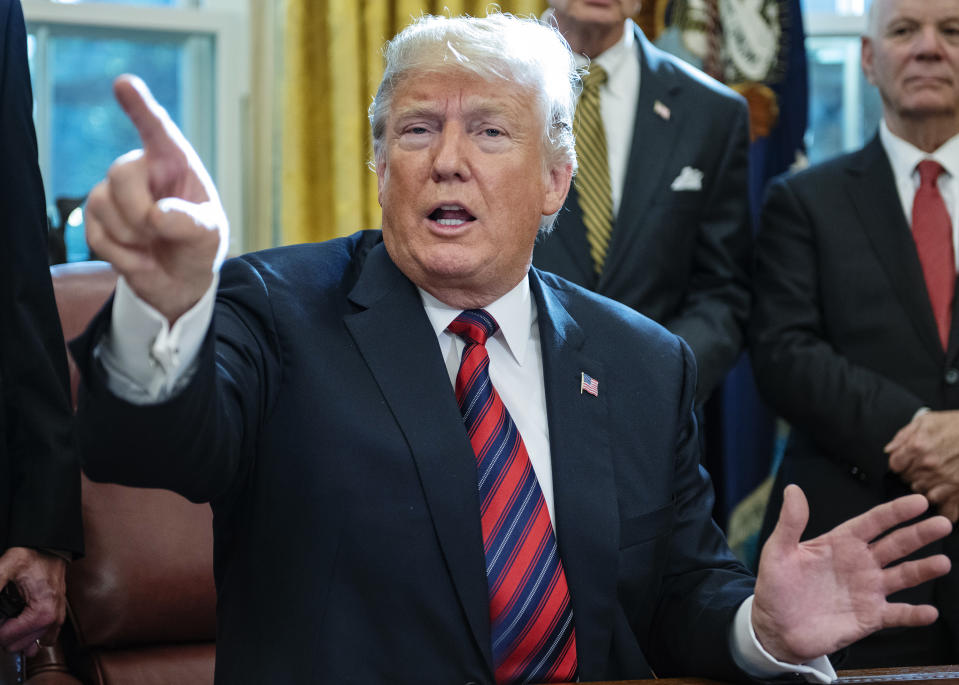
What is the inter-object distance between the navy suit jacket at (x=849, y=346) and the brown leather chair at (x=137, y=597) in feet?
4.48

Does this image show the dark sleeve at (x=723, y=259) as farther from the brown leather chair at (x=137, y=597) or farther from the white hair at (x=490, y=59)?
the brown leather chair at (x=137, y=597)

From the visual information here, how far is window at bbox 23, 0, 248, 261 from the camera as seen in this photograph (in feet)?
11.2

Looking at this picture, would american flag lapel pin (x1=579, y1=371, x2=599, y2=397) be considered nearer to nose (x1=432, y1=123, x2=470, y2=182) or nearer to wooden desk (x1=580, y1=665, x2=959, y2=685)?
nose (x1=432, y1=123, x2=470, y2=182)

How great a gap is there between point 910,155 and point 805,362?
61 centimetres

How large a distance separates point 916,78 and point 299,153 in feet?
5.24

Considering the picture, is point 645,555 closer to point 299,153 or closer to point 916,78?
point 916,78

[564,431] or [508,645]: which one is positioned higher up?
[564,431]

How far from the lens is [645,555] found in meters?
1.86

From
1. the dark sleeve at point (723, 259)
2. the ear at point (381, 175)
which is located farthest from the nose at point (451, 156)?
the dark sleeve at point (723, 259)

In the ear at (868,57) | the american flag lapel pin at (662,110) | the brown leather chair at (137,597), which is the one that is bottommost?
the brown leather chair at (137,597)

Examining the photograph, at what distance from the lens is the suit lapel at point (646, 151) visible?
277 centimetres

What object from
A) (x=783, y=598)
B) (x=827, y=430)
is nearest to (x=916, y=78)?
(x=827, y=430)

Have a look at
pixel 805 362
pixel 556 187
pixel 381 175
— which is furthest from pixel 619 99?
pixel 381 175

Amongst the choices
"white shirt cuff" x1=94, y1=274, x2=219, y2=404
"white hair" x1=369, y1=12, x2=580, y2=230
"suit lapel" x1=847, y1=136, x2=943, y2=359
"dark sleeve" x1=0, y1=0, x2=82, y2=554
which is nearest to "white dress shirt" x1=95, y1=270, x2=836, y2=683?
"white shirt cuff" x1=94, y1=274, x2=219, y2=404
